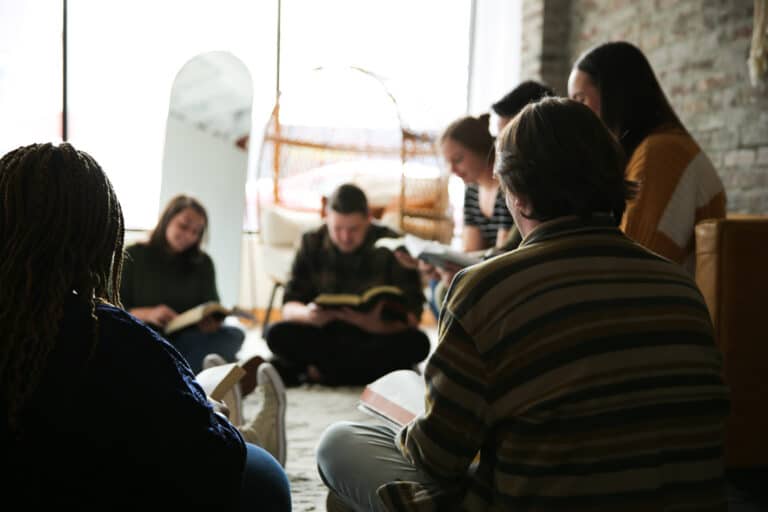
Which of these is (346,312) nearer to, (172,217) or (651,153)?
(172,217)

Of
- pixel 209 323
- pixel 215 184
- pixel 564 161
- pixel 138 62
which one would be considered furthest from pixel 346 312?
pixel 138 62

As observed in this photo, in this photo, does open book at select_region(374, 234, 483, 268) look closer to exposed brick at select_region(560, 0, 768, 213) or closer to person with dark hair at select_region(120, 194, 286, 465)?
person with dark hair at select_region(120, 194, 286, 465)

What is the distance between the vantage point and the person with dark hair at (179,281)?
10.4 ft

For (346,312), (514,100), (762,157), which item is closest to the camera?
(514,100)

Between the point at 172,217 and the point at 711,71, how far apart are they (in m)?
2.33

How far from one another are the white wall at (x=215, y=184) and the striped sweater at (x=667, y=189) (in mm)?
2526

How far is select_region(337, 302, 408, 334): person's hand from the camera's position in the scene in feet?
11.3

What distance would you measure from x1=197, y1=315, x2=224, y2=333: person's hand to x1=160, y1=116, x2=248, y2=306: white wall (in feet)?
3.29

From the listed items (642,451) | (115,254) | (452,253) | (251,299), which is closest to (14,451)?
(115,254)

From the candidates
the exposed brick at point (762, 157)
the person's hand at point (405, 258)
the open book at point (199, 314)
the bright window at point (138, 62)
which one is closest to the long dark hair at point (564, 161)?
the open book at point (199, 314)

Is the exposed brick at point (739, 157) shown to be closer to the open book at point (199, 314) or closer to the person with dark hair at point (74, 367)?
the open book at point (199, 314)

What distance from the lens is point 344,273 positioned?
11.6 ft

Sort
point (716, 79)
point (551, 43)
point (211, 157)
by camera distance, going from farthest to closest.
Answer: point (551, 43) → point (211, 157) → point (716, 79)

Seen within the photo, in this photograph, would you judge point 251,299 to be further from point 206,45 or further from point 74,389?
point 74,389
